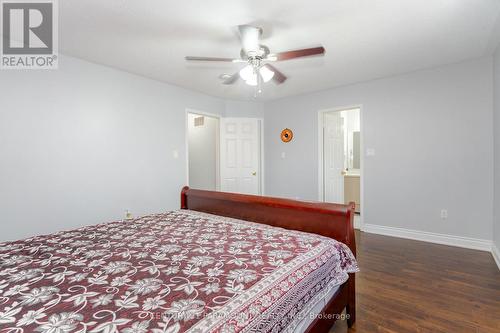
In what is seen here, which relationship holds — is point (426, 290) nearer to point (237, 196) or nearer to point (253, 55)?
point (237, 196)

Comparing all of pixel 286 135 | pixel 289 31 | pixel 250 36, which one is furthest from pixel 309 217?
pixel 286 135

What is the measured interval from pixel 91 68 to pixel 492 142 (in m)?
5.01

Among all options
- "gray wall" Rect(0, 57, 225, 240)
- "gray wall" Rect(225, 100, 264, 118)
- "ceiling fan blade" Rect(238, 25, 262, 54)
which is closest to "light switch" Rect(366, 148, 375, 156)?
"gray wall" Rect(225, 100, 264, 118)

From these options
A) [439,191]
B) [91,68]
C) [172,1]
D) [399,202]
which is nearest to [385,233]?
[399,202]

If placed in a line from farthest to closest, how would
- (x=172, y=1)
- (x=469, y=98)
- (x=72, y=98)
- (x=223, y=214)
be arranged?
1. (x=469, y=98)
2. (x=72, y=98)
3. (x=223, y=214)
4. (x=172, y=1)

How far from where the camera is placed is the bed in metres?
0.89

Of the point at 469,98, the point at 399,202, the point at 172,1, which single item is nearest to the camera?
the point at 172,1

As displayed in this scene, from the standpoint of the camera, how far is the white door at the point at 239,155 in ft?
16.5

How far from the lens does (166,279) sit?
3.80 ft

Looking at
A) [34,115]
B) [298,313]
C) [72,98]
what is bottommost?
[298,313]

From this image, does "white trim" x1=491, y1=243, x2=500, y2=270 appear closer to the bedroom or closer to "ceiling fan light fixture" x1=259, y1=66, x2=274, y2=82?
the bedroom

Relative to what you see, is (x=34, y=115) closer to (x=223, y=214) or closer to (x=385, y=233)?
(x=223, y=214)

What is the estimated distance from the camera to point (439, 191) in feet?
11.5

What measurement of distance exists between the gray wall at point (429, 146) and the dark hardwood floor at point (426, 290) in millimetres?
541
